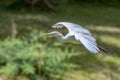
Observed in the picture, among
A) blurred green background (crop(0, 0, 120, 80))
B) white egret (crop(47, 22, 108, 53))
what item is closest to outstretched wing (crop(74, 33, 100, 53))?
white egret (crop(47, 22, 108, 53))

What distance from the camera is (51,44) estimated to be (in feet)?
18.5

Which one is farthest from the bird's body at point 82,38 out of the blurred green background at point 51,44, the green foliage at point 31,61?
the green foliage at point 31,61

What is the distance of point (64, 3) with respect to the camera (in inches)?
420

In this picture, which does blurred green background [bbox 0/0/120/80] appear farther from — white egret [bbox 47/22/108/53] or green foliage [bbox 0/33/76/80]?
white egret [bbox 47/22/108/53]

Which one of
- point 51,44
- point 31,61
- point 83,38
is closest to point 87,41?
point 83,38

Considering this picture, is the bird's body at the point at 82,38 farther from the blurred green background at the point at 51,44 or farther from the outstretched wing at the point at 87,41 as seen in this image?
the blurred green background at the point at 51,44

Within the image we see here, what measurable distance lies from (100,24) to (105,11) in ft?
5.42

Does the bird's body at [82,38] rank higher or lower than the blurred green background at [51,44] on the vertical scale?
higher

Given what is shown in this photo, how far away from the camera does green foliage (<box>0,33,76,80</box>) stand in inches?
193

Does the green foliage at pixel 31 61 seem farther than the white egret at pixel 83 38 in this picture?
Yes

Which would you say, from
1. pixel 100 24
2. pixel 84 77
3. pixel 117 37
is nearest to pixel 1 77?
pixel 84 77

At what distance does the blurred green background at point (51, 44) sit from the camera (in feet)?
16.4

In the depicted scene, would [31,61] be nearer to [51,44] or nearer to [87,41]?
[51,44]

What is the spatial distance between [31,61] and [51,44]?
0.75 metres
